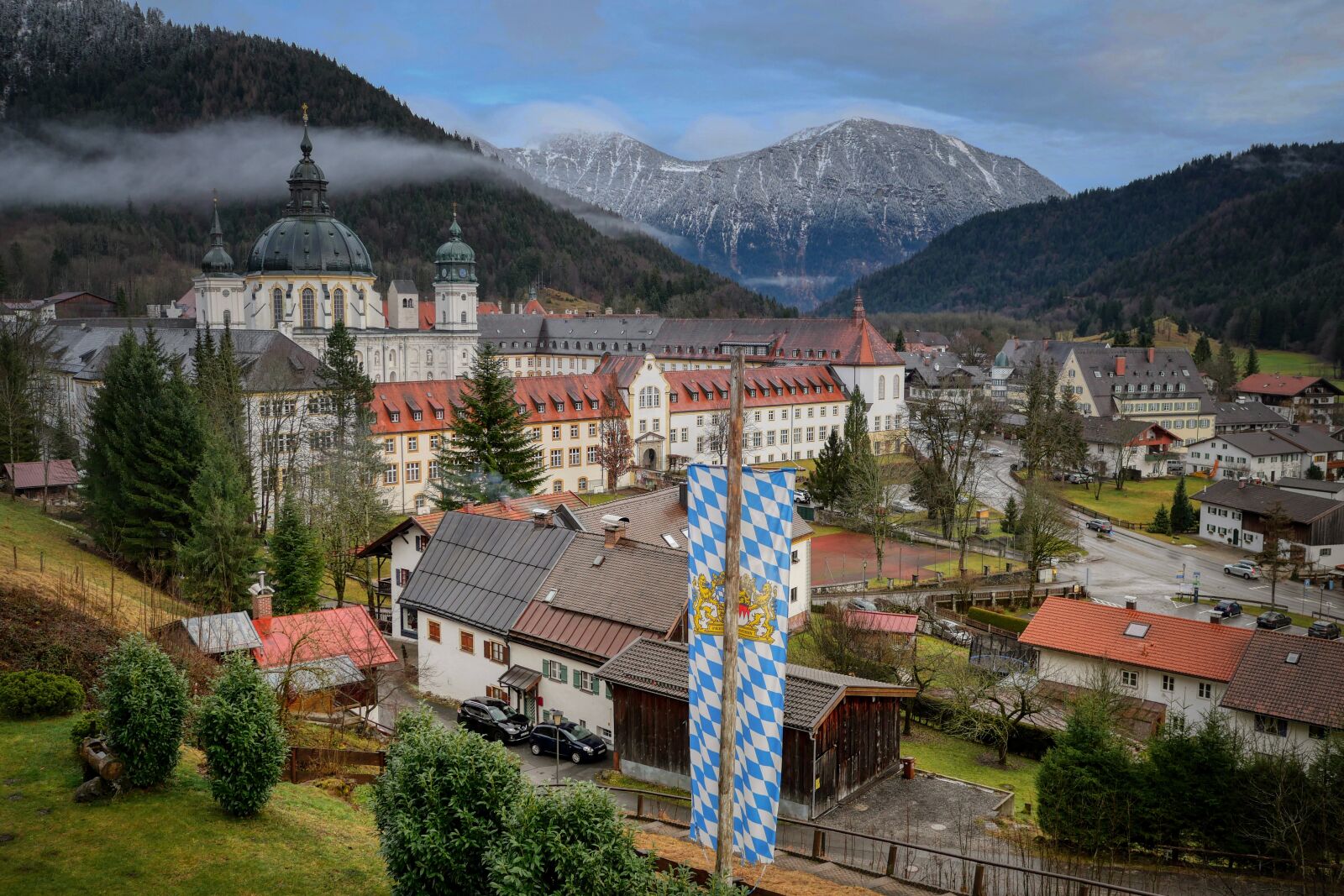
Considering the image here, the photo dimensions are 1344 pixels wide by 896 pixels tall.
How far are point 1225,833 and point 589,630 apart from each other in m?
16.0

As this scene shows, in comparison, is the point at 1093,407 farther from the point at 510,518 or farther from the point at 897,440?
the point at 510,518

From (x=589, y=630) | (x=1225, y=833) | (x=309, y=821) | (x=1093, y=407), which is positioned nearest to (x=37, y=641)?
(x=309, y=821)

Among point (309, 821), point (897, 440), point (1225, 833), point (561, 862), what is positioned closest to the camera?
point (561, 862)

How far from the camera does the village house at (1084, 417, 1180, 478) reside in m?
89.9

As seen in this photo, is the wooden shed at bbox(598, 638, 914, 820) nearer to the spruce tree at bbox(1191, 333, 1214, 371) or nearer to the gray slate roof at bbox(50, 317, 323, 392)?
the gray slate roof at bbox(50, 317, 323, 392)

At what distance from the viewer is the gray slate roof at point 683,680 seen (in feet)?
69.6

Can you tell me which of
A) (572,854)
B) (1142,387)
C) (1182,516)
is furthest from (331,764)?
(1142,387)

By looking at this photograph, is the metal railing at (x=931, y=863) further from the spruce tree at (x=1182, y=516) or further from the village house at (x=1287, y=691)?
the spruce tree at (x=1182, y=516)

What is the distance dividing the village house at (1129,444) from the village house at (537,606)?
227 ft

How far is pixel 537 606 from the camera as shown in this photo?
29.9 m

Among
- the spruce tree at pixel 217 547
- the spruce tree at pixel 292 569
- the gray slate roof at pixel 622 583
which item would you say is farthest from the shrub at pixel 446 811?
the spruce tree at pixel 292 569

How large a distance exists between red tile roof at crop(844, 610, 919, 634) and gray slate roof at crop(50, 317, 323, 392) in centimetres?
3435

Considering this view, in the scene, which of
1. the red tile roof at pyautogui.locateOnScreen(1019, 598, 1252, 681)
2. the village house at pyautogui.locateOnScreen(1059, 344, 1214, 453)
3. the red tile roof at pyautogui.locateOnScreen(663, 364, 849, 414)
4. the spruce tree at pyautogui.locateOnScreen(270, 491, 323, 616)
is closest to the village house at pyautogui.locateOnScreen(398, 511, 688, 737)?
the spruce tree at pyautogui.locateOnScreen(270, 491, 323, 616)

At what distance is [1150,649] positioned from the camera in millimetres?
34219
